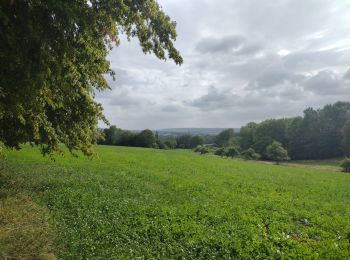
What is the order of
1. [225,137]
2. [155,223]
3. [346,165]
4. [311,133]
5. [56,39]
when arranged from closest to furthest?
[56,39], [155,223], [346,165], [311,133], [225,137]

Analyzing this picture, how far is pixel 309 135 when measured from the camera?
3984 inches

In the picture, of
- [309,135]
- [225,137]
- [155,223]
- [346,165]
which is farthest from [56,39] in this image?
[225,137]

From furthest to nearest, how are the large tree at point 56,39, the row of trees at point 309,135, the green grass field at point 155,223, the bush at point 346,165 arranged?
the row of trees at point 309,135 → the bush at point 346,165 → the green grass field at point 155,223 → the large tree at point 56,39

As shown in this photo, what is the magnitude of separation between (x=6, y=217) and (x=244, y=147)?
11427cm

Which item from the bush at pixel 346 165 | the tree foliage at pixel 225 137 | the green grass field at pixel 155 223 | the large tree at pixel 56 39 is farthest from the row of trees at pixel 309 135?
the large tree at pixel 56 39

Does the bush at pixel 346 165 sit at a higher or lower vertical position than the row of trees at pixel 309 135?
lower

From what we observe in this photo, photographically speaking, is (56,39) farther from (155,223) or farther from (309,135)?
(309,135)

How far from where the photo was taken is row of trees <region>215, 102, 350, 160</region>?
97125mm

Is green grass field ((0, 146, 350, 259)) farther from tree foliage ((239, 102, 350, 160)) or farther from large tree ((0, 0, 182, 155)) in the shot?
tree foliage ((239, 102, 350, 160))

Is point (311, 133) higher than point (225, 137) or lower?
higher

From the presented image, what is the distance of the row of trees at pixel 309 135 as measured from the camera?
319 feet

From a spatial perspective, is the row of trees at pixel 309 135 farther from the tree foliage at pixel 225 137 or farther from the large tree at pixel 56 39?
the large tree at pixel 56 39

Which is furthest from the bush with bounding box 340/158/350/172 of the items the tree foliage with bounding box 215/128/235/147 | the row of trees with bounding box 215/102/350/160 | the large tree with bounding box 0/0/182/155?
the tree foliage with bounding box 215/128/235/147

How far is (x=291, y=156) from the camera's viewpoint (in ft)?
338
